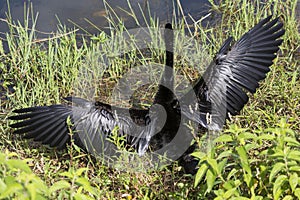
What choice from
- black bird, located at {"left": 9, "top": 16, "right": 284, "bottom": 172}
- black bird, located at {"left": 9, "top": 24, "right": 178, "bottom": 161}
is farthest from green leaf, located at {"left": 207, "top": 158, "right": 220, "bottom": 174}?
black bird, located at {"left": 9, "top": 24, "right": 178, "bottom": 161}

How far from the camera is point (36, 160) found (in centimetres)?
412

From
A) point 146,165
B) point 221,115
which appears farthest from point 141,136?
point 221,115

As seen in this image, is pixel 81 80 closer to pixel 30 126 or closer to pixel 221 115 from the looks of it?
pixel 30 126

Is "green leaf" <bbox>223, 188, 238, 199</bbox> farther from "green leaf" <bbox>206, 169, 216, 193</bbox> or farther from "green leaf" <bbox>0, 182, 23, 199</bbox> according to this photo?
"green leaf" <bbox>0, 182, 23, 199</bbox>

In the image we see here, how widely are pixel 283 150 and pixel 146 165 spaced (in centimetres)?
133

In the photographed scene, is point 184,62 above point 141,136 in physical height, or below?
above

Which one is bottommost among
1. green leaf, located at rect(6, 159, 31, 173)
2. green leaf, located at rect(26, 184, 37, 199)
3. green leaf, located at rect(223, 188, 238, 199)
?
green leaf, located at rect(223, 188, 238, 199)

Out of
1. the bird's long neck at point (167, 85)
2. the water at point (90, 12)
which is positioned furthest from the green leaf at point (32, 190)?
the water at point (90, 12)

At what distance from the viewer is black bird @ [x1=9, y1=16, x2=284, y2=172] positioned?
3.93 meters

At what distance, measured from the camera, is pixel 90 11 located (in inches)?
253

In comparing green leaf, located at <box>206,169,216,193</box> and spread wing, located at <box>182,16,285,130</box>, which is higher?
spread wing, located at <box>182,16,285,130</box>

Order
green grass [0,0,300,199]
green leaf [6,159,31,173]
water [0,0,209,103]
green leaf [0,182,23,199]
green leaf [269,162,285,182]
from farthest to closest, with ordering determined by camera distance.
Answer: water [0,0,209,103] < green grass [0,0,300,199] < green leaf [269,162,285,182] < green leaf [6,159,31,173] < green leaf [0,182,23,199]

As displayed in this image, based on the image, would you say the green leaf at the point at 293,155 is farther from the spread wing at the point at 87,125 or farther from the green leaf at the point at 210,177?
the spread wing at the point at 87,125

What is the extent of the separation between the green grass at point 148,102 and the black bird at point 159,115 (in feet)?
0.48
